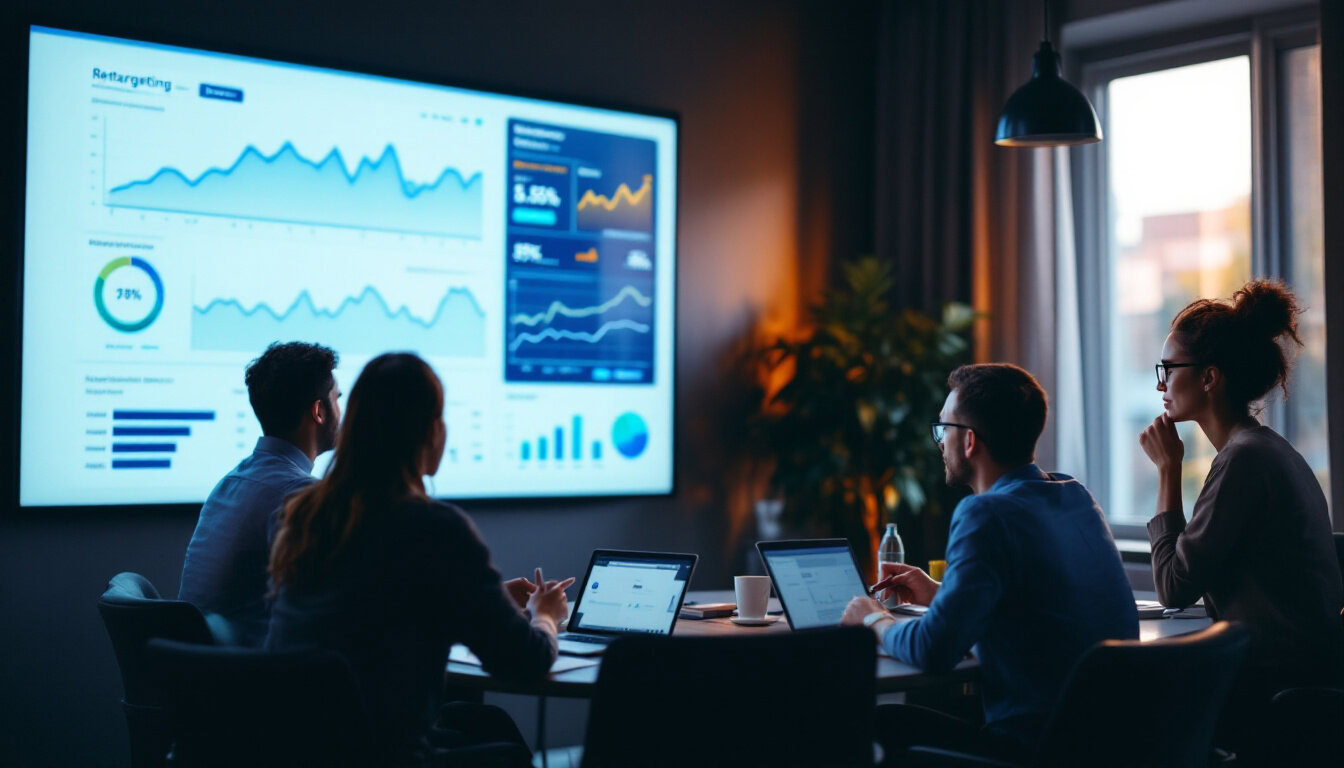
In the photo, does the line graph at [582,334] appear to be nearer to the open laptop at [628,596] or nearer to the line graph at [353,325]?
the line graph at [353,325]

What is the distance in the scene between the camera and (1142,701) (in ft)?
6.03

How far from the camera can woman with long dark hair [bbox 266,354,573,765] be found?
1845 millimetres

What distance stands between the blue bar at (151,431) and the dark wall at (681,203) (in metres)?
0.25

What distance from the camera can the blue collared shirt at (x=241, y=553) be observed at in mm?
2471

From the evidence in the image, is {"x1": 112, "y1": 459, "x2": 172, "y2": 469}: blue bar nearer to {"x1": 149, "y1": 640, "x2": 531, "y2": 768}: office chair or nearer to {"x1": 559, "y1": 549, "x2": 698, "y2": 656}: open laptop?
{"x1": 559, "y1": 549, "x2": 698, "y2": 656}: open laptop

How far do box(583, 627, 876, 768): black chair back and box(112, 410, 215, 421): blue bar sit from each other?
7.78 feet

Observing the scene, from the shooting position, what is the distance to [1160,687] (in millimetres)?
1830

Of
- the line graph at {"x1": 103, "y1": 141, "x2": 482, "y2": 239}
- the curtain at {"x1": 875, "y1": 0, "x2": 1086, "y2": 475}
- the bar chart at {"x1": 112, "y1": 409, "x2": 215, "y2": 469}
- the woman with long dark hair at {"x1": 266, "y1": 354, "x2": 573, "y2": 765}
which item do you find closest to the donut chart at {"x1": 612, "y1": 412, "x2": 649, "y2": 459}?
the line graph at {"x1": 103, "y1": 141, "x2": 482, "y2": 239}

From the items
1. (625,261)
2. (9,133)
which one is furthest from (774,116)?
(9,133)

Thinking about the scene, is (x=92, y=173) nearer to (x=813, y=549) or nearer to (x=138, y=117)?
(x=138, y=117)

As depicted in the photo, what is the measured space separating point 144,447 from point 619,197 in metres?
1.89

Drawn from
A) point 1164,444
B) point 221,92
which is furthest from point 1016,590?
point 221,92

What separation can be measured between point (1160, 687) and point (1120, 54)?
3.68 m

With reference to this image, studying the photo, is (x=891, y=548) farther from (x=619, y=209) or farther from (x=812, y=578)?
(x=619, y=209)
